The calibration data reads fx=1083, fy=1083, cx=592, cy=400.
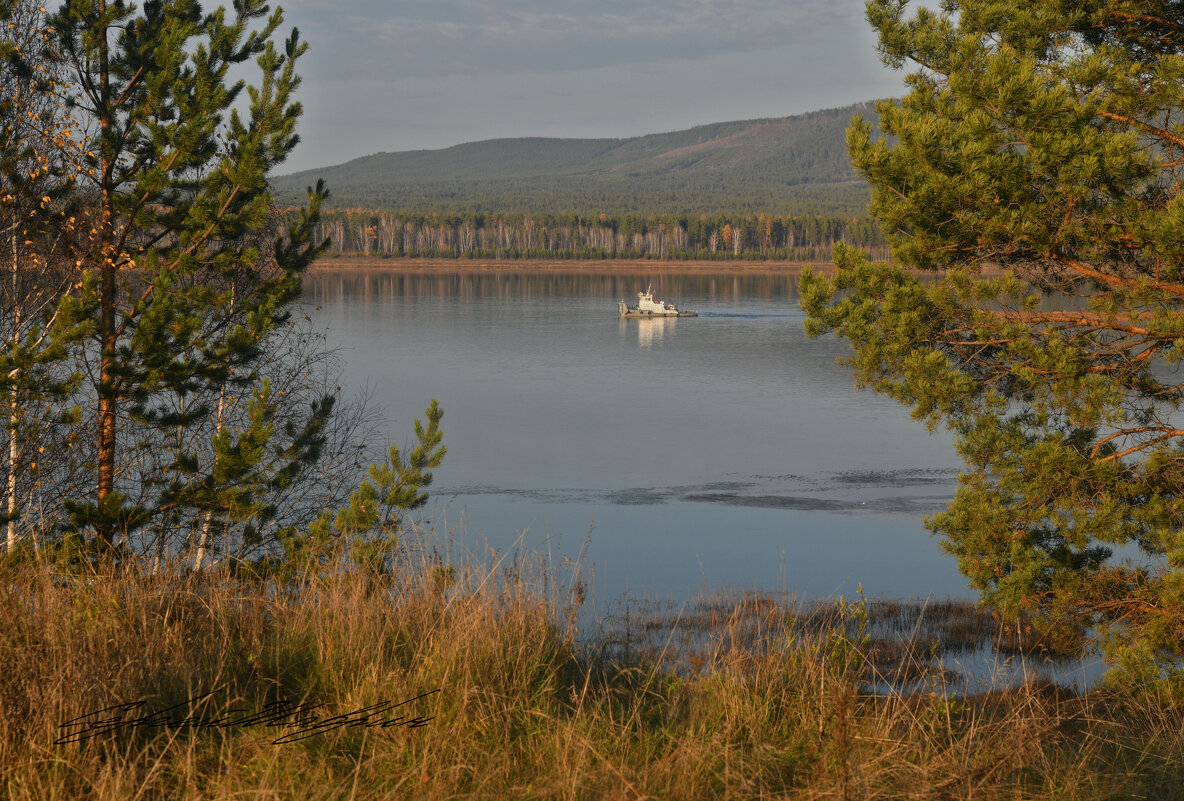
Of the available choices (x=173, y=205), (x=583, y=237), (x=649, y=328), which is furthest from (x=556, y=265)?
(x=173, y=205)

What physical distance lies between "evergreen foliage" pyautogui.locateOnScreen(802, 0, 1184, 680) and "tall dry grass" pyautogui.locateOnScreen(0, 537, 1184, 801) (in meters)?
4.12

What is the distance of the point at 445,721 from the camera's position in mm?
3658

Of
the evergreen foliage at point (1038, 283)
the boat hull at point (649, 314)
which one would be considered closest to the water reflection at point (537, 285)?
the boat hull at point (649, 314)

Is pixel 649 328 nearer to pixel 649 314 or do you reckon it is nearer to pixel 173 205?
pixel 649 314

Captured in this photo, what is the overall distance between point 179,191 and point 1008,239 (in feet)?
23.1

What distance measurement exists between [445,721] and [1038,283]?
23.2 feet

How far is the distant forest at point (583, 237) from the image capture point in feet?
441

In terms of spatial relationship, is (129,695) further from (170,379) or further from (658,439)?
(658,439)

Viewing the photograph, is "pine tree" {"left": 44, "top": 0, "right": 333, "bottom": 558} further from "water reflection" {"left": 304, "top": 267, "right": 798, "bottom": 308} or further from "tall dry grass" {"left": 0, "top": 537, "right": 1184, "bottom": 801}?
"water reflection" {"left": 304, "top": 267, "right": 798, "bottom": 308}

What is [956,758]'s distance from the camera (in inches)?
137

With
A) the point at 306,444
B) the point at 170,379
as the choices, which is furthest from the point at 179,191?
the point at 306,444

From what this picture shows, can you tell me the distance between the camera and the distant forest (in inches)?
5295

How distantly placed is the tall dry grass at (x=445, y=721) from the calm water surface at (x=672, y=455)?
202cm

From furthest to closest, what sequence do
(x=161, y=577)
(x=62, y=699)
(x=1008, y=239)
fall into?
(x=1008, y=239) → (x=161, y=577) → (x=62, y=699)
